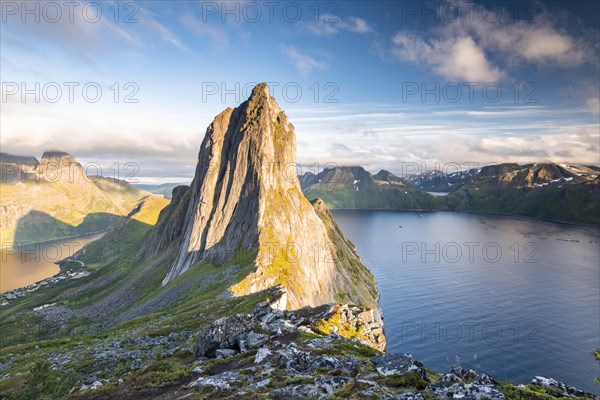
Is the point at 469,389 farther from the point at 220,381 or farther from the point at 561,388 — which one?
the point at 220,381

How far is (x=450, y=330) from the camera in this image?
128625 millimetres

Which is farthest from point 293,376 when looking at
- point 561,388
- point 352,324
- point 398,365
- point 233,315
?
point 352,324

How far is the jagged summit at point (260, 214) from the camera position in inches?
4245

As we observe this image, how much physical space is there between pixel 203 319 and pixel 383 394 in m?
48.4

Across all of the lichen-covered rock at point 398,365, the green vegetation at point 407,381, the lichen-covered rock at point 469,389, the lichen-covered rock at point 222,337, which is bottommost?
the lichen-covered rock at point 222,337

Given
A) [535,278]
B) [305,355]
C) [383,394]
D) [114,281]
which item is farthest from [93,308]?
[535,278]

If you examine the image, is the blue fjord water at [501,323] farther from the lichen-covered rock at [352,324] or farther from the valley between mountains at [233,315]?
the lichen-covered rock at [352,324]

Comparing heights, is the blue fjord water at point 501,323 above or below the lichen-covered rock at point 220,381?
below

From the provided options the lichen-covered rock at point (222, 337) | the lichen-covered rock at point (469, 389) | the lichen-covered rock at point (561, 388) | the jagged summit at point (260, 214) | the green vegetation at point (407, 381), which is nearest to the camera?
the lichen-covered rock at point (469, 389)

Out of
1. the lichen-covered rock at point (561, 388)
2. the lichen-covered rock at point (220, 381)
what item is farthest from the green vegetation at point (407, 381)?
the lichen-covered rock at point (220, 381)

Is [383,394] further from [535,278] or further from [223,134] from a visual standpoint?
[535,278]

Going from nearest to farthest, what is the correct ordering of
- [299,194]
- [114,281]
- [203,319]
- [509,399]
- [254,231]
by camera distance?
[509,399] → [203,319] → [254,231] → [299,194] → [114,281]

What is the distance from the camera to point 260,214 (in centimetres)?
11388

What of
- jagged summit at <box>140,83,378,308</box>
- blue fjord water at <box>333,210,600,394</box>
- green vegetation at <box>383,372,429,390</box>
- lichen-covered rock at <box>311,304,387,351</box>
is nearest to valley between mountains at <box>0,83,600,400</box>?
green vegetation at <box>383,372,429,390</box>
